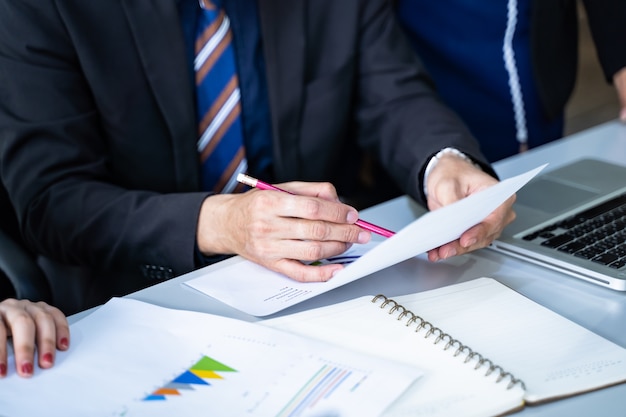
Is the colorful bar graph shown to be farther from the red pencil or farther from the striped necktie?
the striped necktie

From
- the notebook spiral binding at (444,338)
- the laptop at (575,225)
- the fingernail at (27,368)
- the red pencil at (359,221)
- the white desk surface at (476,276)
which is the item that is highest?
the red pencil at (359,221)

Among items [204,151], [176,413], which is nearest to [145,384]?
[176,413]

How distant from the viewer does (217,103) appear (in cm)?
150

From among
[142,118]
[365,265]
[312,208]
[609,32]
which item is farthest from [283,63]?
[609,32]

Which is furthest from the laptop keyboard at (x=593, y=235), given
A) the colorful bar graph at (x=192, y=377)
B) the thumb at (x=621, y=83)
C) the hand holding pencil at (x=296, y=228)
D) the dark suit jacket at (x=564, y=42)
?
the dark suit jacket at (x=564, y=42)

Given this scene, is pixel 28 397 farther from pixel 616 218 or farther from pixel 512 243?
pixel 616 218

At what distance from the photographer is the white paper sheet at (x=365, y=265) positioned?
0.95 metres

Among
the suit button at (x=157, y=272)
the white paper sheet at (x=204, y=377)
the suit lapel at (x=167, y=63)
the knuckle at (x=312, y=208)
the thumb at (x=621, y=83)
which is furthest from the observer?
the thumb at (x=621, y=83)

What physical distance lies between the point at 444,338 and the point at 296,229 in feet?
0.84

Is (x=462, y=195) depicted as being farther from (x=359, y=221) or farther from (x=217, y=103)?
(x=217, y=103)

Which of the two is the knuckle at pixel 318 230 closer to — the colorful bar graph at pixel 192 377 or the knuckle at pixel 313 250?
the knuckle at pixel 313 250

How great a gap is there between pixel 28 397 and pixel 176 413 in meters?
0.16

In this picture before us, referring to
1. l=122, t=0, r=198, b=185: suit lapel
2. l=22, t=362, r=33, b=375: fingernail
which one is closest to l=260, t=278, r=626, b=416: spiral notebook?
l=22, t=362, r=33, b=375: fingernail

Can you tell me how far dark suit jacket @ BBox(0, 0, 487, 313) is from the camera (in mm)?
1299
